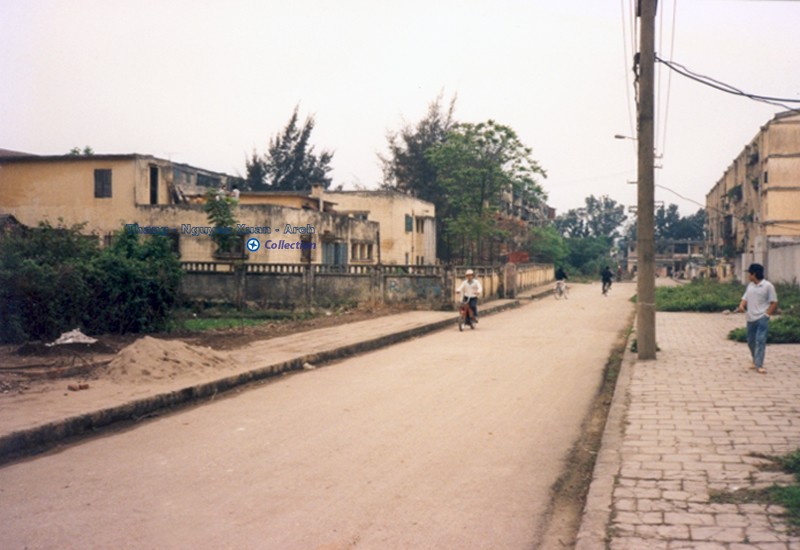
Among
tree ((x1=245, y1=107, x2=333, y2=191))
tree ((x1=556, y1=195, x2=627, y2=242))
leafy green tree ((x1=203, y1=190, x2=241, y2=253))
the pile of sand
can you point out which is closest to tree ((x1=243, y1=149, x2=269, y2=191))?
tree ((x1=245, y1=107, x2=333, y2=191))

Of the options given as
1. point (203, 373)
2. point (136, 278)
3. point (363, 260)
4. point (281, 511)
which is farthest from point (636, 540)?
point (363, 260)

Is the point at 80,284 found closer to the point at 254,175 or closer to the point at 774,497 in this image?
the point at 774,497

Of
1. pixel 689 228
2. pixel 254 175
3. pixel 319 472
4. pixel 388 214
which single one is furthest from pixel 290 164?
pixel 689 228

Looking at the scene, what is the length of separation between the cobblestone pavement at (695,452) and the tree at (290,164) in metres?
60.0

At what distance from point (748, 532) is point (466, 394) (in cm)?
600

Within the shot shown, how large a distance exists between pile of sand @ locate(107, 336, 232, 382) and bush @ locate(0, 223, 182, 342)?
469 cm

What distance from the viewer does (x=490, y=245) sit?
192ft

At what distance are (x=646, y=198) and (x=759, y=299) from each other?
2963 millimetres

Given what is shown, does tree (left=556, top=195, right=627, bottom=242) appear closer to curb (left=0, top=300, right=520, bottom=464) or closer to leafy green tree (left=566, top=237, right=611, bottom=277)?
leafy green tree (left=566, top=237, right=611, bottom=277)

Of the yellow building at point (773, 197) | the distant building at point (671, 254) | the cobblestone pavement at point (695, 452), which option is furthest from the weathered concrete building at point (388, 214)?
the distant building at point (671, 254)

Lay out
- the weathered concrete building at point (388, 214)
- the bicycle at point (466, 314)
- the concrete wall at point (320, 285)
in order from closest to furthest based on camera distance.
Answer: the bicycle at point (466, 314), the concrete wall at point (320, 285), the weathered concrete building at point (388, 214)

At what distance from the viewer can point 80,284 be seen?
15914 millimetres

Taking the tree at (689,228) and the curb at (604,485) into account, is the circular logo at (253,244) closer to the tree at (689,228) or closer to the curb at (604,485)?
the curb at (604,485)

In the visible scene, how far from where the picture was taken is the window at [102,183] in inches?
1368
